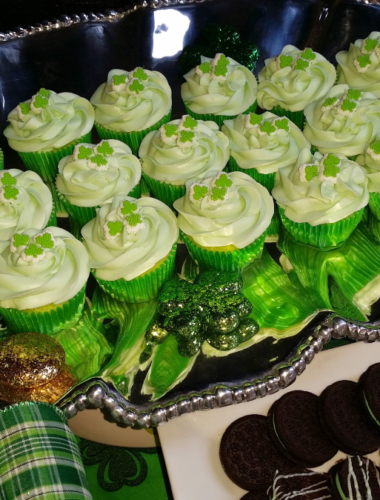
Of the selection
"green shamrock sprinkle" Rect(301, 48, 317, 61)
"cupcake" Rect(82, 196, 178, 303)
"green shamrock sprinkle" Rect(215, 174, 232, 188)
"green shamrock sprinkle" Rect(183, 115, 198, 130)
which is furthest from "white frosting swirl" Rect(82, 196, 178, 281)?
"green shamrock sprinkle" Rect(301, 48, 317, 61)

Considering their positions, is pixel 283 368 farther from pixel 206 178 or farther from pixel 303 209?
pixel 206 178

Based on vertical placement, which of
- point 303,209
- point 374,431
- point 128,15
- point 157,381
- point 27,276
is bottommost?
point 374,431

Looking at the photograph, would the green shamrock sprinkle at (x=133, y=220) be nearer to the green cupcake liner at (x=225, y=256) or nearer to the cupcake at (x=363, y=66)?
the green cupcake liner at (x=225, y=256)

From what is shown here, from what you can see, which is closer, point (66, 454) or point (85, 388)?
point (66, 454)

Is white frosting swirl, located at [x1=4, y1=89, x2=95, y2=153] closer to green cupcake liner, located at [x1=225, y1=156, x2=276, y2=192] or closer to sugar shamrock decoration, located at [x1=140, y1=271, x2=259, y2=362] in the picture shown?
green cupcake liner, located at [x1=225, y1=156, x2=276, y2=192]

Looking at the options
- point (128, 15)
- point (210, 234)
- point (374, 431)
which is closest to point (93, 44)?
point (128, 15)

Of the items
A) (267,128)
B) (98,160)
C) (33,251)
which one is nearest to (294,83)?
(267,128)
